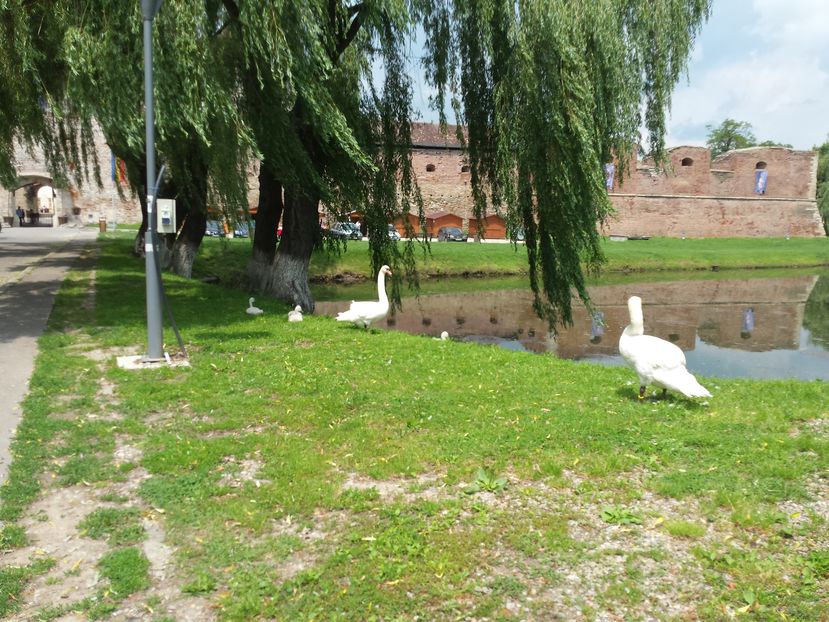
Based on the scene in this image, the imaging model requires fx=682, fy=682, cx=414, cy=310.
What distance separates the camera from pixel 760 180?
56.2m

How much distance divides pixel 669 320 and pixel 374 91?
12352mm

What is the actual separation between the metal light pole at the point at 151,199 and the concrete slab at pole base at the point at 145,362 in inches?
1.7

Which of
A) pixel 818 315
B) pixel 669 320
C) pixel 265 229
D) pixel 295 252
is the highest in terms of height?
pixel 265 229

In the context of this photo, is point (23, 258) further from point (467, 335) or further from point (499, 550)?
point (499, 550)

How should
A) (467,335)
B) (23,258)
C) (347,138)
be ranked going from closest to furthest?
(347,138) < (467,335) < (23,258)

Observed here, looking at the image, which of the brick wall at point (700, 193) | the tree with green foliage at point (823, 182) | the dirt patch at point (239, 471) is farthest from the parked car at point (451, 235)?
the dirt patch at point (239, 471)

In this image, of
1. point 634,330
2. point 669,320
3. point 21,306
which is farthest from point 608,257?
point 634,330

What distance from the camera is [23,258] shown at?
872 inches

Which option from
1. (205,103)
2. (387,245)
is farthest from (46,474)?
(387,245)

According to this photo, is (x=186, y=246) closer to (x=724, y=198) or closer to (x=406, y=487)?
(x=406, y=487)

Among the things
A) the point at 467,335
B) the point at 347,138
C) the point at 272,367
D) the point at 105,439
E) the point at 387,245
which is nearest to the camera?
the point at 105,439

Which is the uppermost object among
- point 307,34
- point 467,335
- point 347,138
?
point 307,34

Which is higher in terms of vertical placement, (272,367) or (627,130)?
(627,130)

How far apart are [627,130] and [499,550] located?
956 cm
